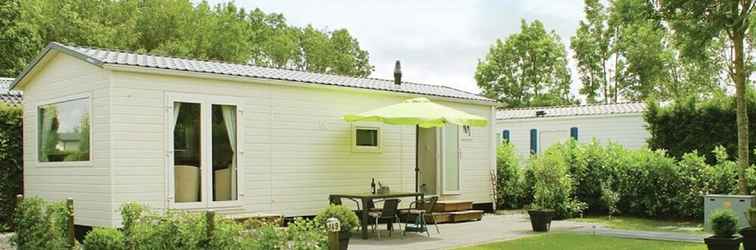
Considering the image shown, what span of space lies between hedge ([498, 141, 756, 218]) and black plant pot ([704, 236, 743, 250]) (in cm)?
478

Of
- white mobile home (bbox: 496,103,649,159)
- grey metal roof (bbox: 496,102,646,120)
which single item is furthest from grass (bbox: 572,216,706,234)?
grey metal roof (bbox: 496,102,646,120)

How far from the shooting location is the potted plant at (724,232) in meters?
7.56

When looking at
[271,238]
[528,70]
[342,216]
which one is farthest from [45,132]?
[528,70]

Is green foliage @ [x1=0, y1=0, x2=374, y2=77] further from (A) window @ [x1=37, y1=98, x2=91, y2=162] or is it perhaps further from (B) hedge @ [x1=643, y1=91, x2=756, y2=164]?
(B) hedge @ [x1=643, y1=91, x2=756, y2=164]

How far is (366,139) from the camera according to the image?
12477 millimetres

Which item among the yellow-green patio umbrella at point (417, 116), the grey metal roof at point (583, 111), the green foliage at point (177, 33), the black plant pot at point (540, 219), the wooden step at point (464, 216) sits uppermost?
the green foliage at point (177, 33)

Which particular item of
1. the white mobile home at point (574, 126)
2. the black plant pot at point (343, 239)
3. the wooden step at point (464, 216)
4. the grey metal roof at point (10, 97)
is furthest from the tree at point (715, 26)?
the grey metal roof at point (10, 97)

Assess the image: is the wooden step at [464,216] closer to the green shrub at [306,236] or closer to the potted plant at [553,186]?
the potted plant at [553,186]

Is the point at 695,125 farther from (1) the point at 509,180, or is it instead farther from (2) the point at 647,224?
(2) the point at 647,224

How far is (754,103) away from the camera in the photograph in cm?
1506

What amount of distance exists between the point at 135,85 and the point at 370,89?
4203 millimetres

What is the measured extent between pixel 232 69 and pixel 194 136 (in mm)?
1522

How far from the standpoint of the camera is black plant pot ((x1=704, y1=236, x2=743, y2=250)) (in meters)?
7.54

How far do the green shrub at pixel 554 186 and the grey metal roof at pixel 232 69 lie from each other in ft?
6.47
